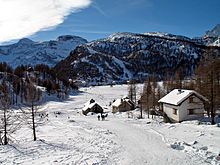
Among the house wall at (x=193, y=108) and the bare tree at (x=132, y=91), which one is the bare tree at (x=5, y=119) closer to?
the house wall at (x=193, y=108)

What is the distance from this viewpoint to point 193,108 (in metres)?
50.3

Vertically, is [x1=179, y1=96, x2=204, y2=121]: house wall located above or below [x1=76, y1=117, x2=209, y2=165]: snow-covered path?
above

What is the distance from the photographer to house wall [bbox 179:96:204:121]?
49906mm

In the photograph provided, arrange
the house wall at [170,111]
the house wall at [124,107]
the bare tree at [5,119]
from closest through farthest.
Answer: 1. the bare tree at [5,119]
2. the house wall at [170,111]
3. the house wall at [124,107]

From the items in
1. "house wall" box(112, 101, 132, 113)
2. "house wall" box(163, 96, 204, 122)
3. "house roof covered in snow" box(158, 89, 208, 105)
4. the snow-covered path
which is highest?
"house roof covered in snow" box(158, 89, 208, 105)

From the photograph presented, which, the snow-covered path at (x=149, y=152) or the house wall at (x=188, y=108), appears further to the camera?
the house wall at (x=188, y=108)

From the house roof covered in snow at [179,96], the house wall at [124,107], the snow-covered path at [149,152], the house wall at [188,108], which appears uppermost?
the house roof covered in snow at [179,96]

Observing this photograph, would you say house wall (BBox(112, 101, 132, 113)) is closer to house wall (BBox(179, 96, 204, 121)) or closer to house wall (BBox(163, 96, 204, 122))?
house wall (BBox(163, 96, 204, 122))

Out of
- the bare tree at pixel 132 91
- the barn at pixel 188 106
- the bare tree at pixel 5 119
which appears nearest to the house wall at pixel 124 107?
the bare tree at pixel 132 91

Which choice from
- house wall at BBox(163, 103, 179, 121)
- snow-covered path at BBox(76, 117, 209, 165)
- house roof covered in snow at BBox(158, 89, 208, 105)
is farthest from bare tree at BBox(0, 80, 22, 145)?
house roof covered in snow at BBox(158, 89, 208, 105)

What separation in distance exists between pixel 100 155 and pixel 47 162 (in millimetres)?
4180

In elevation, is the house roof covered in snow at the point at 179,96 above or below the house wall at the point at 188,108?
above

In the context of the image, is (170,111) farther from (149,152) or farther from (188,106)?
(149,152)

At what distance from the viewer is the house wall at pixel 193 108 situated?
49.9 metres
